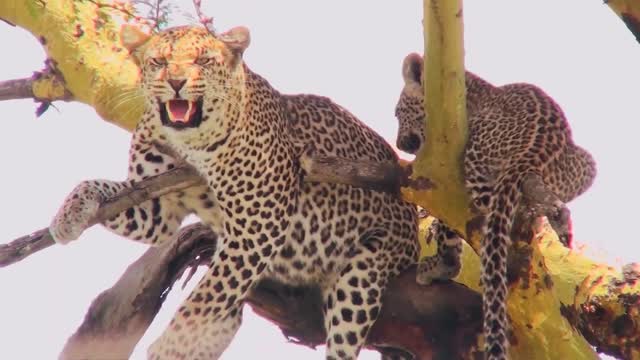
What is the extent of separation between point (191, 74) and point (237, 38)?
649 millimetres

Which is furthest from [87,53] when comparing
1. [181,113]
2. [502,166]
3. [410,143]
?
[502,166]

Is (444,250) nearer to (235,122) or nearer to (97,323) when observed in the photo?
(235,122)

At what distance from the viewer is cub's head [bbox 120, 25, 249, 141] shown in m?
10.5

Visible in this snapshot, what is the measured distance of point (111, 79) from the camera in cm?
1391

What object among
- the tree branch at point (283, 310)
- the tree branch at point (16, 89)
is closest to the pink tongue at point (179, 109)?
the tree branch at point (283, 310)

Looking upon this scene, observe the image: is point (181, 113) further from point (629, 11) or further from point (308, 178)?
point (629, 11)

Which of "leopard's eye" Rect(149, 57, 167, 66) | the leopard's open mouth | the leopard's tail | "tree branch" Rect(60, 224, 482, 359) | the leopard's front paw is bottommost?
"tree branch" Rect(60, 224, 482, 359)

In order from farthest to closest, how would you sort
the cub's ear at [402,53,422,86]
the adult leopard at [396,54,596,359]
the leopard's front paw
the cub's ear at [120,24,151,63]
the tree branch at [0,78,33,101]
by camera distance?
the tree branch at [0,78,33,101]
the cub's ear at [402,53,422,86]
the cub's ear at [120,24,151,63]
the leopard's front paw
the adult leopard at [396,54,596,359]

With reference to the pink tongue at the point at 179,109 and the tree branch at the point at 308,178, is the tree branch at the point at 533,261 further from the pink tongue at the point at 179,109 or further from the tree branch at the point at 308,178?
the pink tongue at the point at 179,109

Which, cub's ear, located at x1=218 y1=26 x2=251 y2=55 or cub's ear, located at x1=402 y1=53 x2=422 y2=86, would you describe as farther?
cub's ear, located at x1=402 y1=53 x2=422 y2=86

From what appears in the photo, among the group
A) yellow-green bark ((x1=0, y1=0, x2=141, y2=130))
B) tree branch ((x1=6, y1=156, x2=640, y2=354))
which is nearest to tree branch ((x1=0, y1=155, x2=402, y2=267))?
tree branch ((x1=6, y1=156, x2=640, y2=354))

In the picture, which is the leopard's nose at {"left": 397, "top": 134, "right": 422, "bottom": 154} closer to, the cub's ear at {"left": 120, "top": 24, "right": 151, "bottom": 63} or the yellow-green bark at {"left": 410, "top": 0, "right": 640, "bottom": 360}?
the yellow-green bark at {"left": 410, "top": 0, "right": 640, "bottom": 360}

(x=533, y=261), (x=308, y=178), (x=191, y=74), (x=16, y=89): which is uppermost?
(x=191, y=74)

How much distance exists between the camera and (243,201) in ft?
37.0
